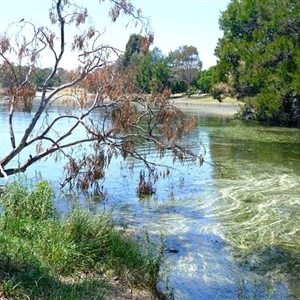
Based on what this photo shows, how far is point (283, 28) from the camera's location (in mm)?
25375

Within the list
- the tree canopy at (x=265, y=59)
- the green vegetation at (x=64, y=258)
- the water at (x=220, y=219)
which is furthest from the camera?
the tree canopy at (x=265, y=59)

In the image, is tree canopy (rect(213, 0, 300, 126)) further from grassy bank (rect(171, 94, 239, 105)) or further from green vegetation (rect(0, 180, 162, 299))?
grassy bank (rect(171, 94, 239, 105))

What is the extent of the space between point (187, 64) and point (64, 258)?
219 feet

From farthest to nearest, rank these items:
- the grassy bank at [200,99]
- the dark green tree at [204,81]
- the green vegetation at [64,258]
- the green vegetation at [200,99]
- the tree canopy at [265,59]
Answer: the dark green tree at [204,81] → the green vegetation at [200,99] → the grassy bank at [200,99] → the tree canopy at [265,59] → the green vegetation at [64,258]

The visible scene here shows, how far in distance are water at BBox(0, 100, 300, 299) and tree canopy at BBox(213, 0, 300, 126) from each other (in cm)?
1140

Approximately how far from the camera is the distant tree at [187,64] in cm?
6550

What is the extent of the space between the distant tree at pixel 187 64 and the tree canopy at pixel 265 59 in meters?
31.7

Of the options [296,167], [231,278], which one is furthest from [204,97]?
[231,278]

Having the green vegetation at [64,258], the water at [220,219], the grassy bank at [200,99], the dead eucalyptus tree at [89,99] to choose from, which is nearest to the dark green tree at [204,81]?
the grassy bank at [200,99]

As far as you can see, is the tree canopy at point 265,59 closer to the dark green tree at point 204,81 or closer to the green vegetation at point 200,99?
the green vegetation at point 200,99

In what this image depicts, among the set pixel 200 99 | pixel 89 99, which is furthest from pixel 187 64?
pixel 89 99

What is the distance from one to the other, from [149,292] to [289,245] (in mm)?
2770

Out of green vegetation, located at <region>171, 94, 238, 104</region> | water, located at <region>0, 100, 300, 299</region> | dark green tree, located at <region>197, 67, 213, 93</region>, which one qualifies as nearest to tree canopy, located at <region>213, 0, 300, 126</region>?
water, located at <region>0, 100, 300, 299</region>

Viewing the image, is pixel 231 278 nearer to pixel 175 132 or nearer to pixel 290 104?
pixel 175 132
